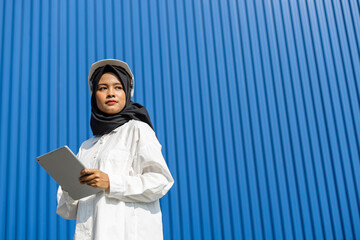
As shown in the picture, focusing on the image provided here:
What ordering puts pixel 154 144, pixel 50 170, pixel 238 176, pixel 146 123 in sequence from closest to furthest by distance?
pixel 50 170, pixel 154 144, pixel 146 123, pixel 238 176

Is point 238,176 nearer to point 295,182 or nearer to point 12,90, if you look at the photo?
point 295,182

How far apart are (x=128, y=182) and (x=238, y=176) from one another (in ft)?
6.53

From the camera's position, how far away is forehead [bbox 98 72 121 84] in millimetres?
1987

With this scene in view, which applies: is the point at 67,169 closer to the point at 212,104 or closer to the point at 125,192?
the point at 125,192

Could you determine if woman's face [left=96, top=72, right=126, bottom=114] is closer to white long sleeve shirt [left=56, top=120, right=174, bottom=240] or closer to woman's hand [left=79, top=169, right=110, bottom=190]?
white long sleeve shirt [left=56, top=120, right=174, bottom=240]

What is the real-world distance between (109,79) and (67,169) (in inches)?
24.3

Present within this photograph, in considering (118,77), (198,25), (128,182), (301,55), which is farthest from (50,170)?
(301,55)

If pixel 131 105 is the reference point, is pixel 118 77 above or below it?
above

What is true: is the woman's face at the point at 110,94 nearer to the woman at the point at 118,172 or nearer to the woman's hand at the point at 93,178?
the woman at the point at 118,172

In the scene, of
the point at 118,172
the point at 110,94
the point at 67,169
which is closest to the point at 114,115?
the point at 110,94

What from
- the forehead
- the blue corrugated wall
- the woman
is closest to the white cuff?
the woman

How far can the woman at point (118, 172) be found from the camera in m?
1.56

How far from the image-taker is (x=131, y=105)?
2010 millimetres

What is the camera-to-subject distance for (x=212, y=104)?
364 cm
